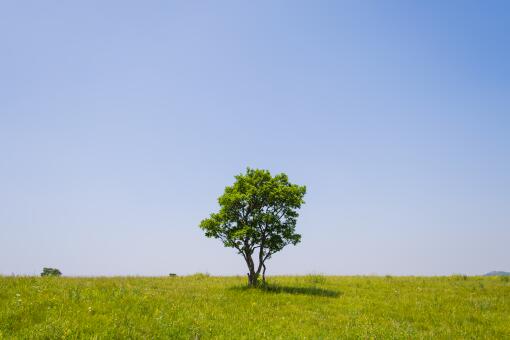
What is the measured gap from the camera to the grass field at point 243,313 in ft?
37.5

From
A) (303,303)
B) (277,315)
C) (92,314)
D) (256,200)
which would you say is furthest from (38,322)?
(256,200)

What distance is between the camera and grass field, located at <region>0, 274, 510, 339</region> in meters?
11.4

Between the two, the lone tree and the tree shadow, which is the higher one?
the lone tree

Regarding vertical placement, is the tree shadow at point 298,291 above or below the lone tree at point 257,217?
below

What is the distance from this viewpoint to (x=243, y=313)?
15.0 metres

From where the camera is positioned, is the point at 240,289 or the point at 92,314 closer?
the point at 92,314

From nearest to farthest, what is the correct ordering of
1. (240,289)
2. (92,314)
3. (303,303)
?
(92,314) < (303,303) < (240,289)

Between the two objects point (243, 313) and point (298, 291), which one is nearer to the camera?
point (243, 313)

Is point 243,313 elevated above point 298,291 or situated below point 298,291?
below

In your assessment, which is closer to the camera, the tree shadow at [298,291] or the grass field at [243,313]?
the grass field at [243,313]

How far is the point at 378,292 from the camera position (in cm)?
2181

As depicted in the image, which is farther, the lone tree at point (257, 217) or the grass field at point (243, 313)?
the lone tree at point (257, 217)

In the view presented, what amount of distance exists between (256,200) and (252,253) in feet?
11.8

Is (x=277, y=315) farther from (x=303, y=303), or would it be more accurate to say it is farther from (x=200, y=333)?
(x=200, y=333)
